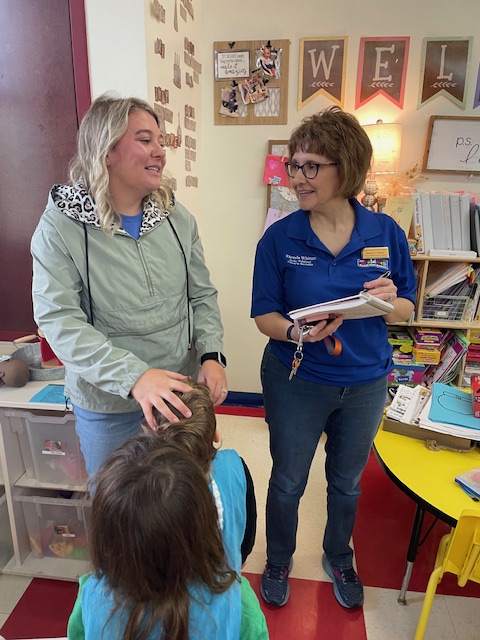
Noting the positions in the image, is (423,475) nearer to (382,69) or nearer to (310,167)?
(310,167)

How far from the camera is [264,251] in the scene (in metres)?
1.38

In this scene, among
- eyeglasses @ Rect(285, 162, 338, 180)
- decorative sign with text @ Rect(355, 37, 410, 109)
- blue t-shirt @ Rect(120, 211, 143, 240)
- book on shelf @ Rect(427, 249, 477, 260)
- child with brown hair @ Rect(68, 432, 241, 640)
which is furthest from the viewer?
decorative sign with text @ Rect(355, 37, 410, 109)

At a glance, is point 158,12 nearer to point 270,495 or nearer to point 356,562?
point 270,495

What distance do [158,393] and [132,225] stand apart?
46 centimetres

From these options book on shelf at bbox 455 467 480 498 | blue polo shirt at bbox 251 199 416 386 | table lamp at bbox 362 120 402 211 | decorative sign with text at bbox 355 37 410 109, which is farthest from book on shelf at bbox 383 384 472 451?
decorative sign with text at bbox 355 37 410 109

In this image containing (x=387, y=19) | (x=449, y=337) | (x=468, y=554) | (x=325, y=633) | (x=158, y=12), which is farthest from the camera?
(x=449, y=337)

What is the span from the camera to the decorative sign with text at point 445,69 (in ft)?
8.11

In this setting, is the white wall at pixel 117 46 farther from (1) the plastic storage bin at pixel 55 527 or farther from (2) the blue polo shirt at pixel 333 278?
(1) the plastic storage bin at pixel 55 527

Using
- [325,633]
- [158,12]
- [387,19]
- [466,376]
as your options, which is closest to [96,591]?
[325,633]

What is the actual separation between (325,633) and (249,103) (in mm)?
2604

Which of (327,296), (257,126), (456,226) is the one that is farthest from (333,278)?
(257,126)

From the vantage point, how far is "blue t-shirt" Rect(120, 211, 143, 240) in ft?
3.79

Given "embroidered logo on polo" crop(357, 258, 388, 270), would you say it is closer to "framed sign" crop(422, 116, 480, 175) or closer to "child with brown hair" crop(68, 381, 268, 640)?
"child with brown hair" crop(68, 381, 268, 640)

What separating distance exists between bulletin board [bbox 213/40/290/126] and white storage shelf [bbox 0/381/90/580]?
191 cm
